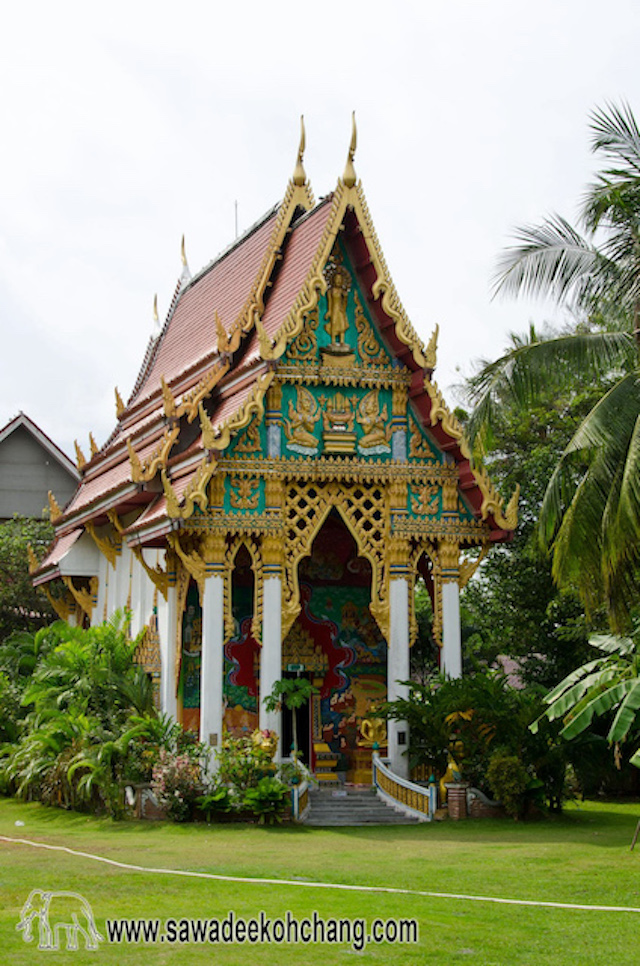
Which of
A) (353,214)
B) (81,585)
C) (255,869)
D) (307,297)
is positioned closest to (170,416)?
(307,297)

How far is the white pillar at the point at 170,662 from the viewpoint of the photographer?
59.0ft

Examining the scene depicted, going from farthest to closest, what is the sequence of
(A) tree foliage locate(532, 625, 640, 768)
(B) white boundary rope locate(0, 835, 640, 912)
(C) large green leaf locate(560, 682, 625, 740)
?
(C) large green leaf locate(560, 682, 625, 740) < (A) tree foliage locate(532, 625, 640, 768) < (B) white boundary rope locate(0, 835, 640, 912)

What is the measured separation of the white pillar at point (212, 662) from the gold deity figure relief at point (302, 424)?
2.20 m

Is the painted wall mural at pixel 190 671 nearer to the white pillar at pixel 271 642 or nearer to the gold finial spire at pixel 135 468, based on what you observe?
the white pillar at pixel 271 642

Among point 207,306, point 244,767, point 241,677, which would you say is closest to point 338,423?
point 241,677

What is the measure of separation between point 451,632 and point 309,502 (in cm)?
277

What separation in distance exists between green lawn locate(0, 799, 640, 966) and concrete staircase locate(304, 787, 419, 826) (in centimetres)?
75

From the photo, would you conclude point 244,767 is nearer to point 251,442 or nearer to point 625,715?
point 251,442

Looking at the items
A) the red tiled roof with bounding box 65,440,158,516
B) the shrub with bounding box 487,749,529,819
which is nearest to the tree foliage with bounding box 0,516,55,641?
the red tiled roof with bounding box 65,440,158,516

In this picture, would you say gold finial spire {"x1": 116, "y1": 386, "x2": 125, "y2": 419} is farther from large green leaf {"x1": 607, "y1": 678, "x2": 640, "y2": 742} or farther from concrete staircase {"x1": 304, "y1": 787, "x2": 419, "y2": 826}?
large green leaf {"x1": 607, "y1": 678, "x2": 640, "y2": 742}

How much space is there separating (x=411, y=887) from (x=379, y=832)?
16.7 ft

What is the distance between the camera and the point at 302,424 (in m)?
17.9

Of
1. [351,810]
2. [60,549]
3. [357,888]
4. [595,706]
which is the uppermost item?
[60,549]

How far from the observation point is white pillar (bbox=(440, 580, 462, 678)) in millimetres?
17984
